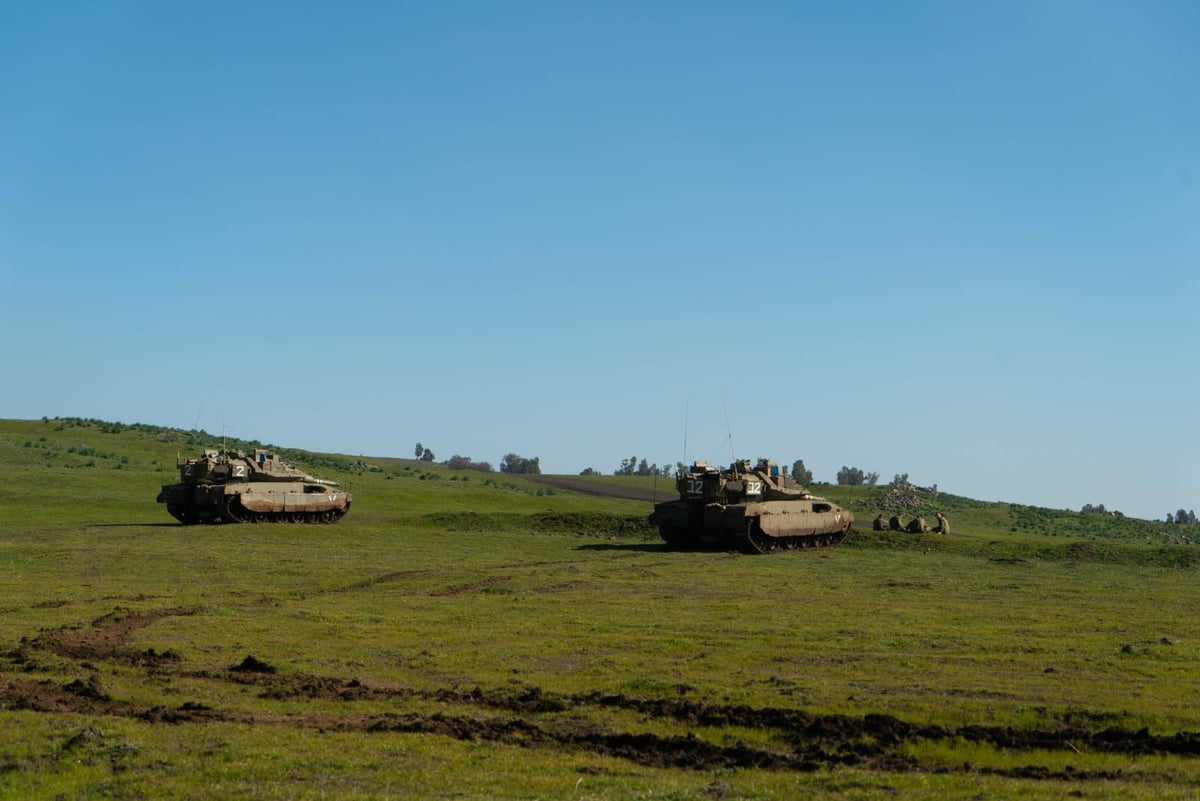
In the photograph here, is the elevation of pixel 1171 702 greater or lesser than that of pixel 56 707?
greater

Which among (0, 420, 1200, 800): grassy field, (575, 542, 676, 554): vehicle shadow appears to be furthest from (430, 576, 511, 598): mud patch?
(575, 542, 676, 554): vehicle shadow

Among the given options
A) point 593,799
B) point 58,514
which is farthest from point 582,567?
point 58,514

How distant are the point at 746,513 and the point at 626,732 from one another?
30.4m

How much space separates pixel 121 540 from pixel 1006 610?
1139 inches

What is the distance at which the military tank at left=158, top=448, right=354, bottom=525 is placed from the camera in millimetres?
52094

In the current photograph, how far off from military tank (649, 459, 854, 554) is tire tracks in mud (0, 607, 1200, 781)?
2862 cm

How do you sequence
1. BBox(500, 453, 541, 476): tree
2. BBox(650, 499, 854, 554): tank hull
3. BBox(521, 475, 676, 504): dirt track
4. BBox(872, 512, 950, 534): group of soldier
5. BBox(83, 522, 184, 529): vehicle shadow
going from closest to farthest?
BBox(650, 499, 854, 554): tank hull < BBox(83, 522, 184, 529): vehicle shadow < BBox(872, 512, 950, 534): group of soldier < BBox(521, 475, 676, 504): dirt track < BBox(500, 453, 541, 476): tree

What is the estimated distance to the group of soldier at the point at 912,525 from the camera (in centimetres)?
5272

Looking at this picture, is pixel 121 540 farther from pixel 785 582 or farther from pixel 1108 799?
pixel 1108 799

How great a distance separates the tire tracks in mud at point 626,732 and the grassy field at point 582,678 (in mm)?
47

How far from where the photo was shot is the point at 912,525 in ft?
174

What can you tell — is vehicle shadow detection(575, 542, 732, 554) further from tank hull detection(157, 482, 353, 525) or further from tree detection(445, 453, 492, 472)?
tree detection(445, 453, 492, 472)

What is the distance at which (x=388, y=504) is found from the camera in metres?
66.9

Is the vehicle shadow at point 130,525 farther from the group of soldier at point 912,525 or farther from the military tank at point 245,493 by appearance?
the group of soldier at point 912,525
